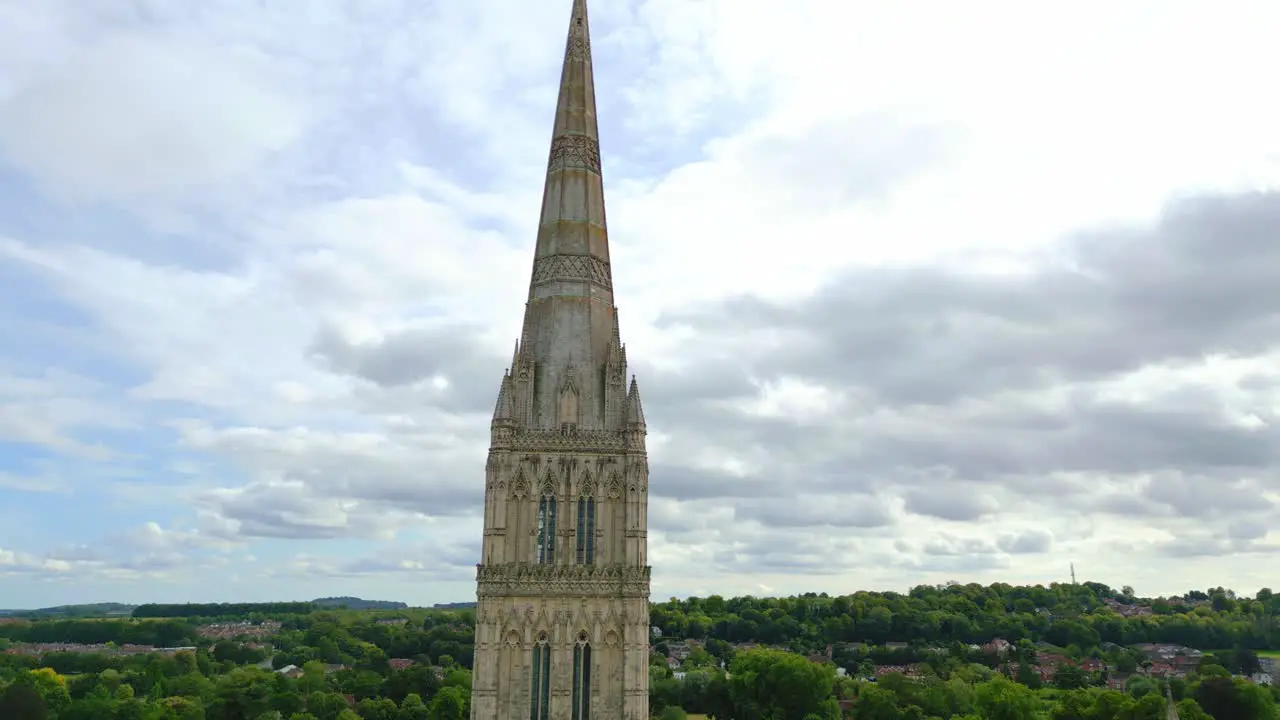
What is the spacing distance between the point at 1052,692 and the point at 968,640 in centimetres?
6156

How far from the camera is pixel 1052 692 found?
384 feet

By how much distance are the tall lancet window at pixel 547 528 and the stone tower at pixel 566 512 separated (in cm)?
4

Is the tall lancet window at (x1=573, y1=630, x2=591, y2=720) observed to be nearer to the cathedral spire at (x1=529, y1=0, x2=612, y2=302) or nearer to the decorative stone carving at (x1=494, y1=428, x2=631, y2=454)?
the decorative stone carving at (x1=494, y1=428, x2=631, y2=454)

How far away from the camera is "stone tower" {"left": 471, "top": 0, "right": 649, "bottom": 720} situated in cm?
3869

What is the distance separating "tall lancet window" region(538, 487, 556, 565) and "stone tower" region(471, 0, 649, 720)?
0.04 m

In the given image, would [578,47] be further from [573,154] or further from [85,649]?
[85,649]

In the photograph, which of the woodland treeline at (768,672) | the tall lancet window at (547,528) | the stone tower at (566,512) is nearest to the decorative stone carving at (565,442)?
the stone tower at (566,512)

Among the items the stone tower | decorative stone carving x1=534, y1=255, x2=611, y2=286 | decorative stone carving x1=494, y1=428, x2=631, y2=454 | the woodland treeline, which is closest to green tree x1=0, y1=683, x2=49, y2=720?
the woodland treeline

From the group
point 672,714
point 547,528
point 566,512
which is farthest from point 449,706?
point 566,512

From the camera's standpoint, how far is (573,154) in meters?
45.4

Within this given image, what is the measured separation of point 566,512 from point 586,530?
113 cm

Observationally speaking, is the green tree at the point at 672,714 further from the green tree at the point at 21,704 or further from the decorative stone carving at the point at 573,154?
the decorative stone carving at the point at 573,154

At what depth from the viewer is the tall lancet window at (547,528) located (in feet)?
131

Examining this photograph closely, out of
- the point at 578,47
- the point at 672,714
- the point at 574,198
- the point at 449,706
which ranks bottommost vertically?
the point at 672,714
